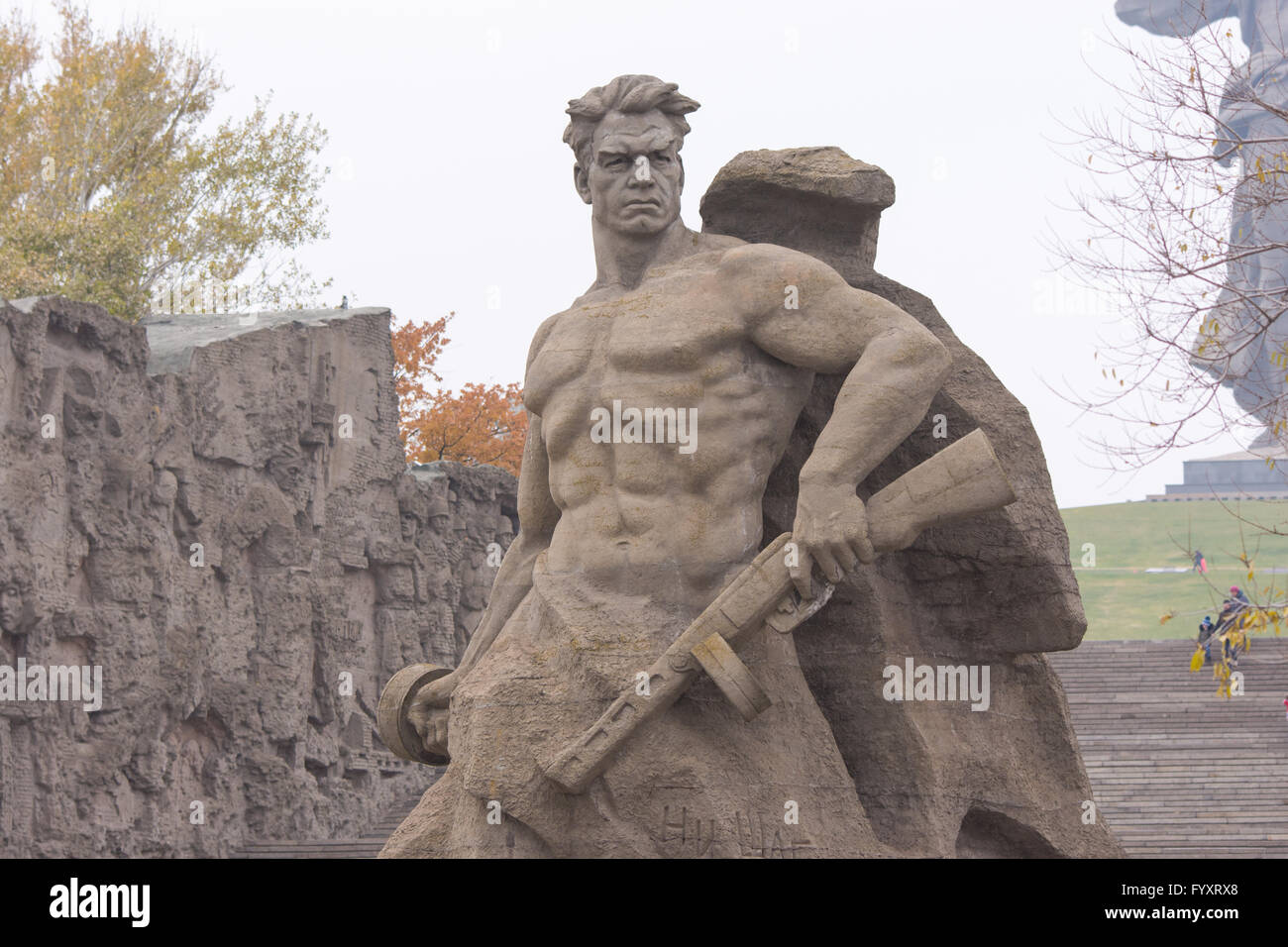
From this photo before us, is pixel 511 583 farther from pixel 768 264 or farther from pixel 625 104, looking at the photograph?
pixel 625 104

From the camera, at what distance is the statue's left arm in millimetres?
5082

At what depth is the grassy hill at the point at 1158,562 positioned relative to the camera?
95.7ft

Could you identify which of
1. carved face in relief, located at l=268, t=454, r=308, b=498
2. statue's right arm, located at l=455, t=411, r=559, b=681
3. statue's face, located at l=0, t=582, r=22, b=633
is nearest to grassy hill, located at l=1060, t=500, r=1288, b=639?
carved face in relief, located at l=268, t=454, r=308, b=498

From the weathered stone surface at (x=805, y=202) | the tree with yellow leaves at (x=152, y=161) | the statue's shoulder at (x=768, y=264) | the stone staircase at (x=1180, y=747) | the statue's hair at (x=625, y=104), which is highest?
the tree with yellow leaves at (x=152, y=161)

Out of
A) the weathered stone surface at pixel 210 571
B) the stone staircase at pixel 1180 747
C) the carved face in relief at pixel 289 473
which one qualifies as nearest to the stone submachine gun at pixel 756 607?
the stone staircase at pixel 1180 747

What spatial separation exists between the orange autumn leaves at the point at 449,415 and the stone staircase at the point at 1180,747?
937cm

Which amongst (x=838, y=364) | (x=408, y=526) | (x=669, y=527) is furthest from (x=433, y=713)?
(x=408, y=526)

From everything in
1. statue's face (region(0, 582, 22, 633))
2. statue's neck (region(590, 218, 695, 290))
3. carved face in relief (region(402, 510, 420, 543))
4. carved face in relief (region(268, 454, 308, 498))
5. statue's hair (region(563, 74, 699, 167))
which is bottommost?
statue's face (region(0, 582, 22, 633))

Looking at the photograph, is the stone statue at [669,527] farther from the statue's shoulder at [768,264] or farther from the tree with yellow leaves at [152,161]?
the tree with yellow leaves at [152,161]

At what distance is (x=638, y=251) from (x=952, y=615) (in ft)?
5.30

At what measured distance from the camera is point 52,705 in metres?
12.7

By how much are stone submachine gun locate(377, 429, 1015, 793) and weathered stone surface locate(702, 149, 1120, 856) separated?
A: 2.31 feet

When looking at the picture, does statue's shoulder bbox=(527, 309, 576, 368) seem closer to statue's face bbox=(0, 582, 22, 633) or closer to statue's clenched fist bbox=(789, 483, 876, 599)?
statue's clenched fist bbox=(789, 483, 876, 599)
